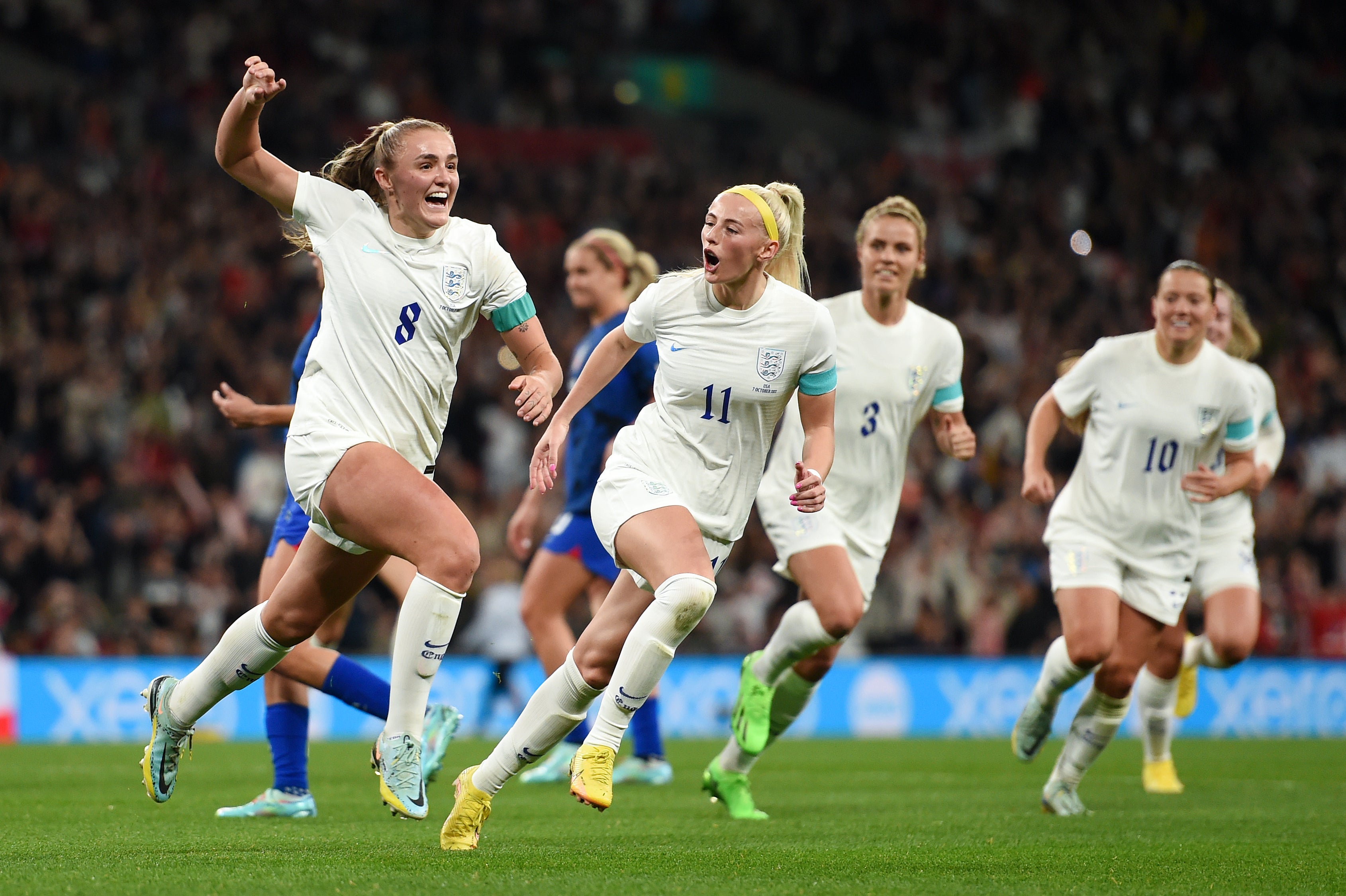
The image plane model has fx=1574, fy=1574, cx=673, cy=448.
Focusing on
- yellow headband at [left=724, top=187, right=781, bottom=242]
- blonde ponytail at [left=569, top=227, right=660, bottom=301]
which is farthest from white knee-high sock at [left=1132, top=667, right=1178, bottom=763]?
yellow headband at [left=724, top=187, right=781, bottom=242]

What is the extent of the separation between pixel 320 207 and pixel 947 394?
339 cm

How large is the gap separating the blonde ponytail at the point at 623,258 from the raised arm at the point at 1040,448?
2187 millimetres

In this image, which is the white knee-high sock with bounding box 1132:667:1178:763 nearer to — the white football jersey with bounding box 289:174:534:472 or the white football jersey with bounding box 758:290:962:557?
the white football jersey with bounding box 758:290:962:557

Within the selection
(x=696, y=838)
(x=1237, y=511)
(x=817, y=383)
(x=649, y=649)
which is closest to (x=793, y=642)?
(x=696, y=838)

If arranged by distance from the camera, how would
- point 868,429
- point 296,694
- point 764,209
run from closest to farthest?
point 764,209 < point 296,694 < point 868,429

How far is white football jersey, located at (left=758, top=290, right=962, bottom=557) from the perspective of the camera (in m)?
7.54

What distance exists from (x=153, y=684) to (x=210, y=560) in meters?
8.67

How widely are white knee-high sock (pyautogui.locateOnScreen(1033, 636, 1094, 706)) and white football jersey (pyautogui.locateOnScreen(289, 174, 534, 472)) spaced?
3388mm

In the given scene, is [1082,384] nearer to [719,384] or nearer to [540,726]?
[719,384]

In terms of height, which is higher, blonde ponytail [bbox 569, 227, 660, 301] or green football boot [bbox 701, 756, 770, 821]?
blonde ponytail [bbox 569, 227, 660, 301]

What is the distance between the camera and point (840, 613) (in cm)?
695

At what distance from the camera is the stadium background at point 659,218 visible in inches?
583

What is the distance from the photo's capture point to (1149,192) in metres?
21.0

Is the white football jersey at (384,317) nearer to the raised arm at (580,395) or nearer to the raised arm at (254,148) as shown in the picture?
the raised arm at (254,148)
